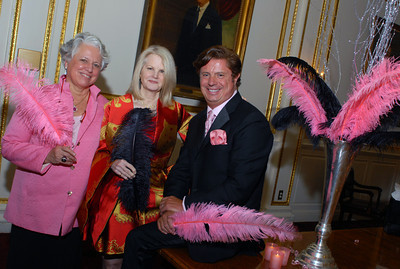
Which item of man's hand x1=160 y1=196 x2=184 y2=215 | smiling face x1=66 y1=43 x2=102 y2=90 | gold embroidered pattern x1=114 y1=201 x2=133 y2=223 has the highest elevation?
smiling face x1=66 y1=43 x2=102 y2=90

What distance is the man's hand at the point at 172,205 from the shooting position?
6.04 feet

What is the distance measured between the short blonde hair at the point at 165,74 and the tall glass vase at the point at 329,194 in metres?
1.13

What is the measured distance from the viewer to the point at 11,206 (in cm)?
215

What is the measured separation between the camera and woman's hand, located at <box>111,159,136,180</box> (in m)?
2.16

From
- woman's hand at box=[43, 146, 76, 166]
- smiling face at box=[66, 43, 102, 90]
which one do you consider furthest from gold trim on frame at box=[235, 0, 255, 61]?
woman's hand at box=[43, 146, 76, 166]

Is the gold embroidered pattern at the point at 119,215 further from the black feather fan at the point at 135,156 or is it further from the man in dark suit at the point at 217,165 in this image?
the man in dark suit at the point at 217,165

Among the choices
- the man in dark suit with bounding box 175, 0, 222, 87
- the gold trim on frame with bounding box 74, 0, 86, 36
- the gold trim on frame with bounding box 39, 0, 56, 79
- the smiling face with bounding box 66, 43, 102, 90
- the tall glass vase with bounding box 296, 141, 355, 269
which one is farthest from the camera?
the man in dark suit with bounding box 175, 0, 222, 87

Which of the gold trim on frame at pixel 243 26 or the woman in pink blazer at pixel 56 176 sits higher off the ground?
the gold trim on frame at pixel 243 26

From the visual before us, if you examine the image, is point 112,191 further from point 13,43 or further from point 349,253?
point 13,43

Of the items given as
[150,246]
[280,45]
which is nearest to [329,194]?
[150,246]

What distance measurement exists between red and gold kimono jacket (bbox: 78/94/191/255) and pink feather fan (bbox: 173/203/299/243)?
78 cm

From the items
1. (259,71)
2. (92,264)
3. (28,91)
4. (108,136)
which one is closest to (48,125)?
(28,91)

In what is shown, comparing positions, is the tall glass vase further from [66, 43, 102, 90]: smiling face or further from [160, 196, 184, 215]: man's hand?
[66, 43, 102, 90]: smiling face

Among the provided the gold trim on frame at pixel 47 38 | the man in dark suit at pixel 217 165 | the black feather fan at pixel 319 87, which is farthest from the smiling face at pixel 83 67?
the black feather fan at pixel 319 87
